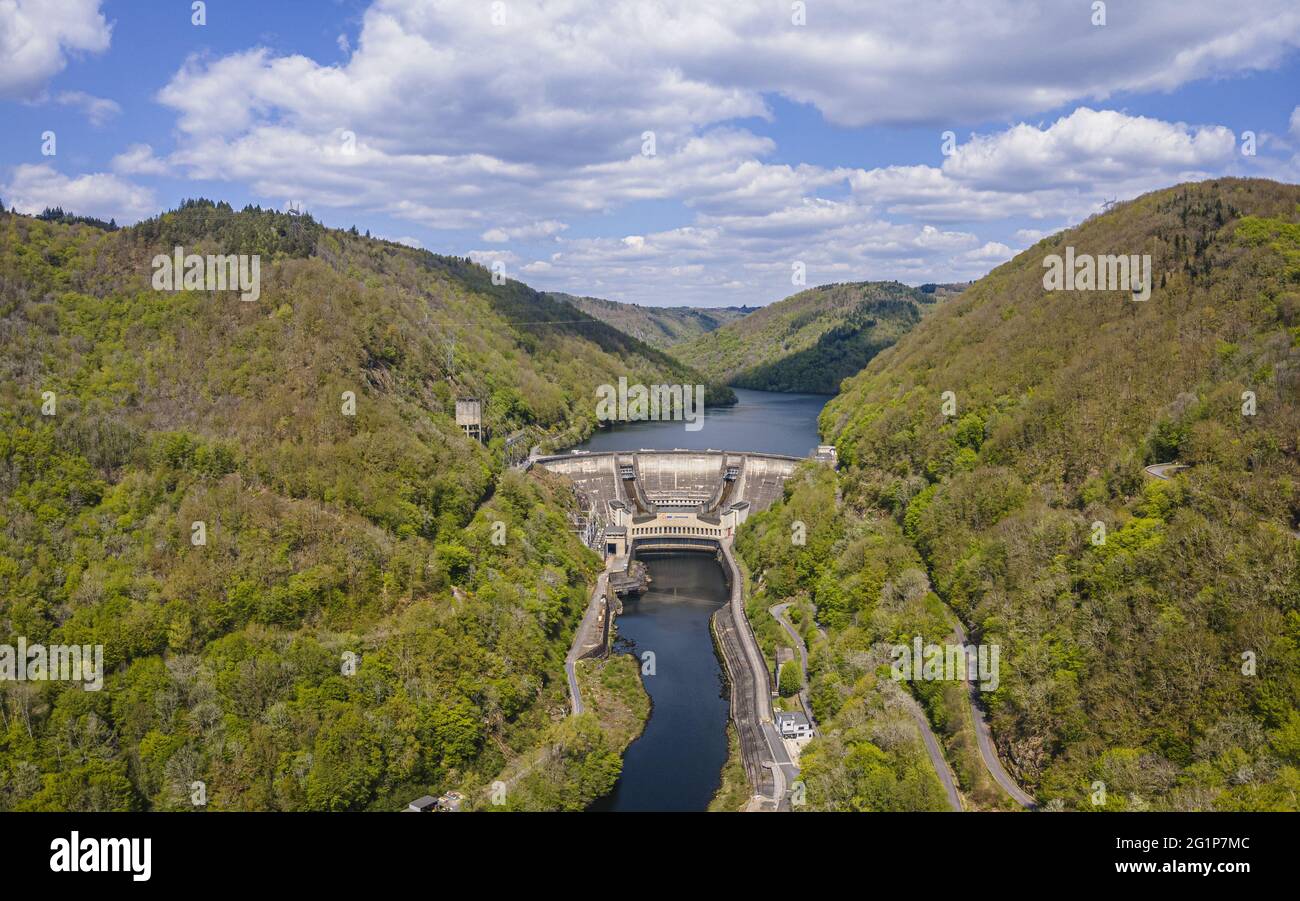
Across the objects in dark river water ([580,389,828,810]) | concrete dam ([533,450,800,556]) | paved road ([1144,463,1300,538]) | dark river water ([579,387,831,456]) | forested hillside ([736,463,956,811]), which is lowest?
dark river water ([580,389,828,810])

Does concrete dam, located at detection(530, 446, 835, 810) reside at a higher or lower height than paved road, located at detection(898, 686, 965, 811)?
higher

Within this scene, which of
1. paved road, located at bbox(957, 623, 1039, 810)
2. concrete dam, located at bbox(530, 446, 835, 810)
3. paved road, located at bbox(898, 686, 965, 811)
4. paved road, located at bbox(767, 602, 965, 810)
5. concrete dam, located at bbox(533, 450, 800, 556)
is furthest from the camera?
concrete dam, located at bbox(533, 450, 800, 556)

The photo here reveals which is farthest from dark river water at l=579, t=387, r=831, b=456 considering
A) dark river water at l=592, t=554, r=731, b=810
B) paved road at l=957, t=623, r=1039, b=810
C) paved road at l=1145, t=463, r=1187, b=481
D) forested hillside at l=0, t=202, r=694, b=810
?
paved road at l=957, t=623, r=1039, b=810

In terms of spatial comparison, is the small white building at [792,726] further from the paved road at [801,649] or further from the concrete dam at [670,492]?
the concrete dam at [670,492]

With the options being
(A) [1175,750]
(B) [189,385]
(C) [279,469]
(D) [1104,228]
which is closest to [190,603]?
(C) [279,469]

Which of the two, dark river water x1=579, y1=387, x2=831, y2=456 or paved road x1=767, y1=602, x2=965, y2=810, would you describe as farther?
dark river water x1=579, y1=387, x2=831, y2=456

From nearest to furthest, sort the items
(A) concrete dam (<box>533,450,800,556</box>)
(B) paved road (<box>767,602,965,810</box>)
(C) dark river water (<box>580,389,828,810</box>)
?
(B) paved road (<box>767,602,965,810</box>), (C) dark river water (<box>580,389,828,810</box>), (A) concrete dam (<box>533,450,800,556</box>)

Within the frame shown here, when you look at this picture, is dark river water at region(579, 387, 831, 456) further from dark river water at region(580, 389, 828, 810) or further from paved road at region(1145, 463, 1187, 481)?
paved road at region(1145, 463, 1187, 481)

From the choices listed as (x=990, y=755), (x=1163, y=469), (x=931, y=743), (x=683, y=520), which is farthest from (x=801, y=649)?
(x=683, y=520)
